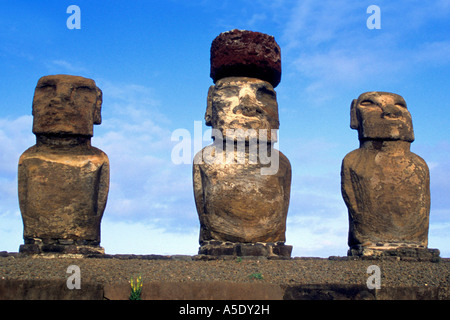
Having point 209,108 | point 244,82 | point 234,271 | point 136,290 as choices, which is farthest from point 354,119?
point 136,290

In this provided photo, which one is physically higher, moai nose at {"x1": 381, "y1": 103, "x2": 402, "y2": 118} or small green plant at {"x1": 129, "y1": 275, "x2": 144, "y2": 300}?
moai nose at {"x1": 381, "y1": 103, "x2": 402, "y2": 118}

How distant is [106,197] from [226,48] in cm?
338

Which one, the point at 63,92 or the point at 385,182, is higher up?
the point at 63,92

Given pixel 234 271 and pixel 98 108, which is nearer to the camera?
pixel 234 271

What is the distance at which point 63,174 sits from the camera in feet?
34.7

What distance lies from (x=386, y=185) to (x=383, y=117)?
127cm

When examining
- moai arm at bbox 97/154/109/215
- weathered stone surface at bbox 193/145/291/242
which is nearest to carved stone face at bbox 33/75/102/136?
moai arm at bbox 97/154/109/215

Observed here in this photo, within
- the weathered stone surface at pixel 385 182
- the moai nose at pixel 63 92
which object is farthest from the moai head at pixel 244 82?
the moai nose at pixel 63 92

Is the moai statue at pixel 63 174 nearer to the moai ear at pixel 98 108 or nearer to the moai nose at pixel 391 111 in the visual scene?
the moai ear at pixel 98 108

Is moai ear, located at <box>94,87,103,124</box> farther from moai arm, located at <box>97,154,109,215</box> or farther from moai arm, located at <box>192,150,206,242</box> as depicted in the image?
moai arm, located at <box>192,150,206,242</box>

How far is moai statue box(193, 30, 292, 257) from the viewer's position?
9805 millimetres

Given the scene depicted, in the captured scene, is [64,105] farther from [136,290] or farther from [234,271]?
[136,290]

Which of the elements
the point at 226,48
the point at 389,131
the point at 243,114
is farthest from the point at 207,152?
the point at 389,131

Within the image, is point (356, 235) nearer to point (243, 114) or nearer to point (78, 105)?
point (243, 114)
